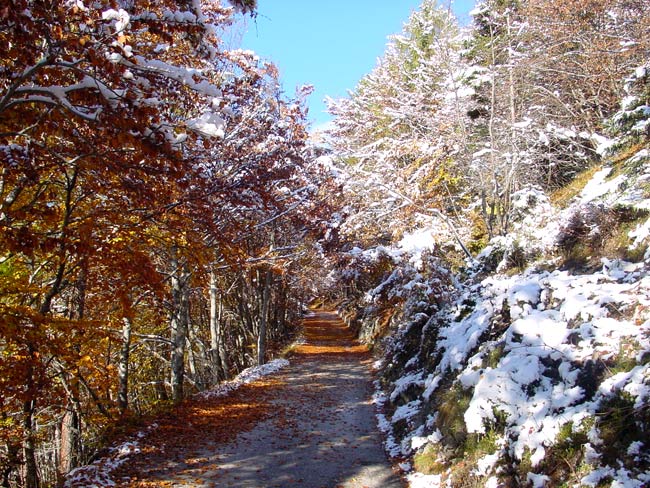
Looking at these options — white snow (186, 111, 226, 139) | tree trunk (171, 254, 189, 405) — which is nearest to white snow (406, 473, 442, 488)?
white snow (186, 111, 226, 139)

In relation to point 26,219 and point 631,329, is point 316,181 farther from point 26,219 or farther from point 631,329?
point 631,329

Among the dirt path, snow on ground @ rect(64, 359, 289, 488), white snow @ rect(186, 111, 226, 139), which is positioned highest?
white snow @ rect(186, 111, 226, 139)

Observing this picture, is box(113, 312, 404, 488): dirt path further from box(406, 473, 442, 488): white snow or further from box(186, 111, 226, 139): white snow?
box(186, 111, 226, 139): white snow

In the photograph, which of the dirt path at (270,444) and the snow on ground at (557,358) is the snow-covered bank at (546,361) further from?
the dirt path at (270,444)

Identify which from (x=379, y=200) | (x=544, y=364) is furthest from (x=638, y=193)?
(x=379, y=200)

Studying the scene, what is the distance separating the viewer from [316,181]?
1422 cm

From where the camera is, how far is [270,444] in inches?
351

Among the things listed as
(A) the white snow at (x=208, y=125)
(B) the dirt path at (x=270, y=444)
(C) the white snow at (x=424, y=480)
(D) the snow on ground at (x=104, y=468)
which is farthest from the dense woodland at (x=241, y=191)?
(B) the dirt path at (x=270, y=444)

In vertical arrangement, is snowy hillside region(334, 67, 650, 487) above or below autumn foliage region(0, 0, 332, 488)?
below

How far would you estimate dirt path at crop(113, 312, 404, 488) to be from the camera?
281 inches

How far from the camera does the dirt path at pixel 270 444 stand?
23.4 feet

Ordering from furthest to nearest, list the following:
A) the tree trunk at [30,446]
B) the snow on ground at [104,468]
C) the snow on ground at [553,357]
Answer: the tree trunk at [30,446], the snow on ground at [104,468], the snow on ground at [553,357]

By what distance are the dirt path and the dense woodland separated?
0.85 meters

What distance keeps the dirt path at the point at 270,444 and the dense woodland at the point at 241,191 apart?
2.80ft
